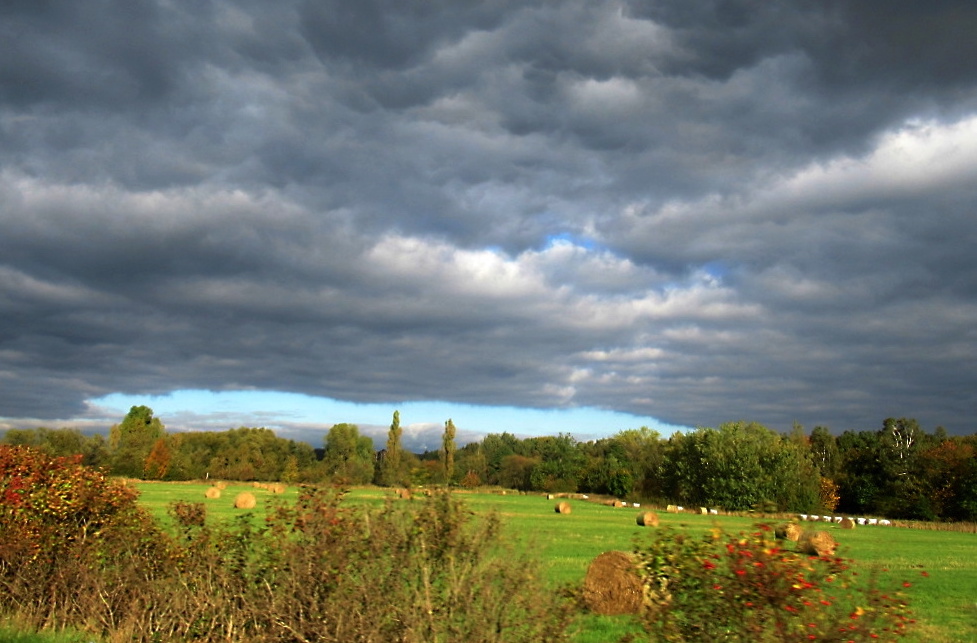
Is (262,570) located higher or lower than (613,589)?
higher

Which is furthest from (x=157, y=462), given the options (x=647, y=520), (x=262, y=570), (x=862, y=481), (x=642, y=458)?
(x=262, y=570)

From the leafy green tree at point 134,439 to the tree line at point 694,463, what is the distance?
0.28 m

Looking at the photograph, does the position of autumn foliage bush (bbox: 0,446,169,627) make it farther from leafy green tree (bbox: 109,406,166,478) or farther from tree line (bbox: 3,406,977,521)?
leafy green tree (bbox: 109,406,166,478)

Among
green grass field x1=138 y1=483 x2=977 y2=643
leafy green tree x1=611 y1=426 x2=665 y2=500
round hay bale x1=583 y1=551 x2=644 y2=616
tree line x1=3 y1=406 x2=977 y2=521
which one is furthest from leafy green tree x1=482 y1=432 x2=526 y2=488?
round hay bale x1=583 y1=551 x2=644 y2=616

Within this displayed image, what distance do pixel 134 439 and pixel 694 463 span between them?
9302cm

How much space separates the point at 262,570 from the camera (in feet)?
31.7

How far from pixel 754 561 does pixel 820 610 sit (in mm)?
666

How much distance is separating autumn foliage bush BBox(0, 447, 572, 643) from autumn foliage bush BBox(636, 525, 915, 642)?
1161 millimetres

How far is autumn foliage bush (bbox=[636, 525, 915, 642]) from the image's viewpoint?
255 inches

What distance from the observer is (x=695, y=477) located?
277 feet

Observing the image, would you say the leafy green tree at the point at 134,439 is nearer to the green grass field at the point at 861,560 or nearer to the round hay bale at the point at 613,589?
the green grass field at the point at 861,560

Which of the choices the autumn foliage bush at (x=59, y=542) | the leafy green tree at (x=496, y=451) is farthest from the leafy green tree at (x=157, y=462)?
the autumn foliage bush at (x=59, y=542)

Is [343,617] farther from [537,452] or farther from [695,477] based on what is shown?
[537,452]

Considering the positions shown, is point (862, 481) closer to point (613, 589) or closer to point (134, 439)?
point (613, 589)
